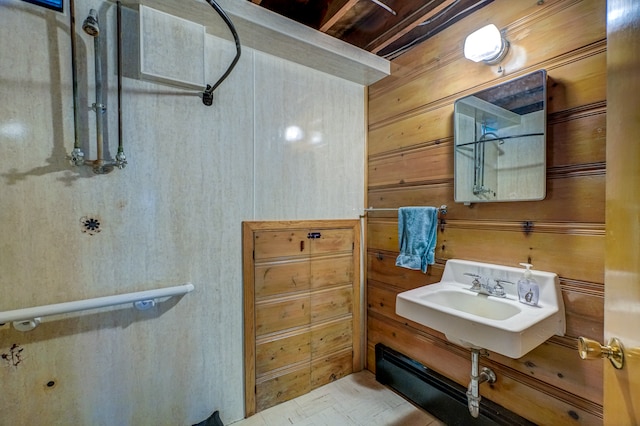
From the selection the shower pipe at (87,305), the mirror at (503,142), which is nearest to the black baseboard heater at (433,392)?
the mirror at (503,142)

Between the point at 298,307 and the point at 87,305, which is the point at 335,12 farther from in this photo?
the point at 87,305

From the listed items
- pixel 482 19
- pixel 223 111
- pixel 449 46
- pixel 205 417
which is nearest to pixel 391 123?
pixel 449 46

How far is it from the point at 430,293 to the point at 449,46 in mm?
1533

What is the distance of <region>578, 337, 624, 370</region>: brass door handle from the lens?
624mm

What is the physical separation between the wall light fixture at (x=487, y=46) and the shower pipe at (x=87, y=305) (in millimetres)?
2041

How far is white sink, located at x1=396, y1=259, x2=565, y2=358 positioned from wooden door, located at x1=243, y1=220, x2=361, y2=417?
2.46 feet

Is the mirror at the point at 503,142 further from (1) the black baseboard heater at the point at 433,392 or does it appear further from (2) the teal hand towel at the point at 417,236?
(1) the black baseboard heater at the point at 433,392

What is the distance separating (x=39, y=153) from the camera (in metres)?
1.30

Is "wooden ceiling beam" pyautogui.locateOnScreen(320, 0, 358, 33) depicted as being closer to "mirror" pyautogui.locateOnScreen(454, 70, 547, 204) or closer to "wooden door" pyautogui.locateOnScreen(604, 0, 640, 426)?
"mirror" pyautogui.locateOnScreen(454, 70, 547, 204)

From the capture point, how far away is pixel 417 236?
187cm

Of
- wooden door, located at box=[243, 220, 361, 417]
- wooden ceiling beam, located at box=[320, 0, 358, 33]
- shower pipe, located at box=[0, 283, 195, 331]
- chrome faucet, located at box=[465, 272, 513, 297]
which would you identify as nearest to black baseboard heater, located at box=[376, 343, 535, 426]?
wooden door, located at box=[243, 220, 361, 417]

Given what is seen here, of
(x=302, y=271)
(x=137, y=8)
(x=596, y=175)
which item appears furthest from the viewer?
(x=302, y=271)

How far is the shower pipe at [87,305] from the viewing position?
122 centimetres

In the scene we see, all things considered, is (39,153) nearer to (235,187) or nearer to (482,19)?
(235,187)
